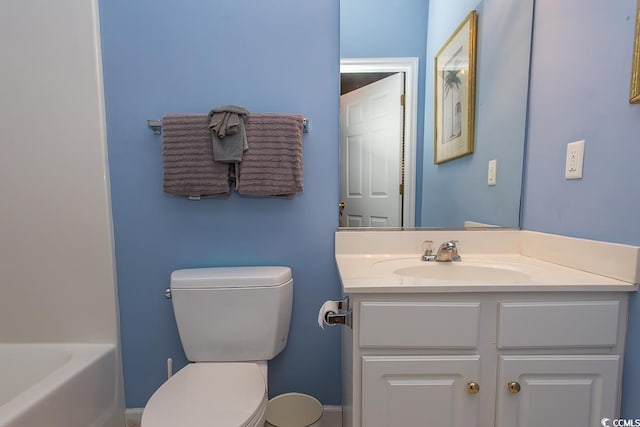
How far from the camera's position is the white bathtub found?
0.92 m

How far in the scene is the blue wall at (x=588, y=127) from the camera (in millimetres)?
808

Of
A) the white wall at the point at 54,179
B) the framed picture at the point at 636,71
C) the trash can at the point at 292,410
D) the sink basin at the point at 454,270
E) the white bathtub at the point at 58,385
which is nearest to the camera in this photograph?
the framed picture at the point at 636,71

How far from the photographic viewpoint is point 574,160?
3.21 feet

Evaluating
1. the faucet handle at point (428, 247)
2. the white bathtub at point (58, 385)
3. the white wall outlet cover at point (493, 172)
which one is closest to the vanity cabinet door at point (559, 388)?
the faucet handle at point (428, 247)

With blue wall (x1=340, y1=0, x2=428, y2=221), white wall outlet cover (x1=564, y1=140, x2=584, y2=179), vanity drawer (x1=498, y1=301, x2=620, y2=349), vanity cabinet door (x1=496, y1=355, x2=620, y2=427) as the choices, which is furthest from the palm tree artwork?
vanity cabinet door (x1=496, y1=355, x2=620, y2=427)

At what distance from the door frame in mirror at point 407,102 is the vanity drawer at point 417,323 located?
52cm

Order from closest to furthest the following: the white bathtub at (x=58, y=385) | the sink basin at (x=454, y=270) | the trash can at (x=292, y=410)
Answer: the white bathtub at (x=58, y=385) < the sink basin at (x=454, y=270) < the trash can at (x=292, y=410)

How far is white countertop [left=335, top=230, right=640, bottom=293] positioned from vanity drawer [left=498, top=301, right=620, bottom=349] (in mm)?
51

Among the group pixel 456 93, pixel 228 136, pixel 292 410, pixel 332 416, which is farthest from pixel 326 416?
pixel 456 93

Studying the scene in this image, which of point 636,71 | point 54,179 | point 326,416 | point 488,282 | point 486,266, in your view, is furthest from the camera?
point 326,416

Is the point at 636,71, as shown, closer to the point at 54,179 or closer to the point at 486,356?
the point at 486,356

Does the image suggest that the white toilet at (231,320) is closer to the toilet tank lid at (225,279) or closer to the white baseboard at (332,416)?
the toilet tank lid at (225,279)

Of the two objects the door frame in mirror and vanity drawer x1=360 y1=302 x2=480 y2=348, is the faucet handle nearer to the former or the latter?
the door frame in mirror

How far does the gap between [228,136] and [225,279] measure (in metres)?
0.55
